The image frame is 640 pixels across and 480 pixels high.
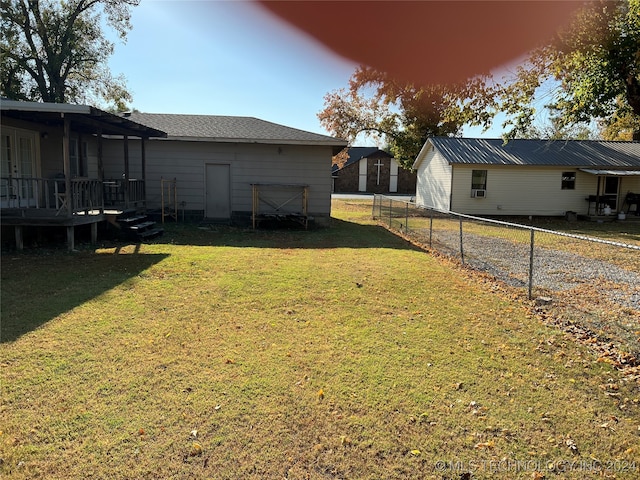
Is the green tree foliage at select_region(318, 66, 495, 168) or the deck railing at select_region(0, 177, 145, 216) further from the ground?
the green tree foliage at select_region(318, 66, 495, 168)

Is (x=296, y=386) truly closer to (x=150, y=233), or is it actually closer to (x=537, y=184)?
(x=150, y=233)

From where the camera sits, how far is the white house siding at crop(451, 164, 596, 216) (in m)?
20.9

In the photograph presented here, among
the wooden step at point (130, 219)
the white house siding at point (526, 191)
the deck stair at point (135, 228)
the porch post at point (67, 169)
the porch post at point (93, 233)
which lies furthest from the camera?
the white house siding at point (526, 191)

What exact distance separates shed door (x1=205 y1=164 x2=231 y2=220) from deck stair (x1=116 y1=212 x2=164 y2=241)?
328 centimetres

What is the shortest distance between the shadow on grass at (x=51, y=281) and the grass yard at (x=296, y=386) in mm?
44

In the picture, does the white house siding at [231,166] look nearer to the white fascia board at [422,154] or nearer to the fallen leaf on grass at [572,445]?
the white fascia board at [422,154]

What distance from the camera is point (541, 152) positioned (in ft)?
71.2

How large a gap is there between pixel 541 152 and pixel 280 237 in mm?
16644

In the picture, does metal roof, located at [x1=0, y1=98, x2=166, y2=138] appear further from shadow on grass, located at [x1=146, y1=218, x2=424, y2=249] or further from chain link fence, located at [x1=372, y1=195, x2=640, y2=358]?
chain link fence, located at [x1=372, y1=195, x2=640, y2=358]

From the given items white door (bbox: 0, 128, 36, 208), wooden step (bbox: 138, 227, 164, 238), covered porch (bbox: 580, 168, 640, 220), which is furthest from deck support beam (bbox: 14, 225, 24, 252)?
covered porch (bbox: 580, 168, 640, 220)

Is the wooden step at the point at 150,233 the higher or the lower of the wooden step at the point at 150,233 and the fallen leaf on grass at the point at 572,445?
the higher

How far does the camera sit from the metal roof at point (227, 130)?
45.1 ft

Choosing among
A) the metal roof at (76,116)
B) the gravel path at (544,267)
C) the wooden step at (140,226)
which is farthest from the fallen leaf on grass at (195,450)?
the wooden step at (140,226)

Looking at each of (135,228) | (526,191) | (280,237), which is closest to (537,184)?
(526,191)
